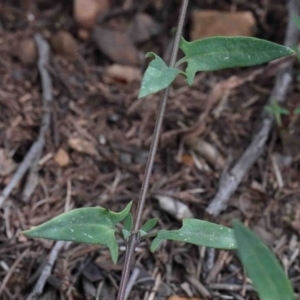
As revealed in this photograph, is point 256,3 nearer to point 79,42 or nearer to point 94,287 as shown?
point 79,42

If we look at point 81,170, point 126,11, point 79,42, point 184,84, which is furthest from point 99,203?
point 126,11

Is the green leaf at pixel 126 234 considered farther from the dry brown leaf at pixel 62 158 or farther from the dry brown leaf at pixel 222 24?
the dry brown leaf at pixel 222 24

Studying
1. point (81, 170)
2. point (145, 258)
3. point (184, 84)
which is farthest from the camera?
point (184, 84)

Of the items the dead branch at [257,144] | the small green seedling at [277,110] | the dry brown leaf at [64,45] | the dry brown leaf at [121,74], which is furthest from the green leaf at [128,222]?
the dry brown leaf at [64,45]

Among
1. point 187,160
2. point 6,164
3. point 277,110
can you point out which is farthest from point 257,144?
point 6,164

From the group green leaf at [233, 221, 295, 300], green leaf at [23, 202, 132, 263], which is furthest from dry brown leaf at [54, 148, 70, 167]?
green leaf at [233, 221, 295, 300]

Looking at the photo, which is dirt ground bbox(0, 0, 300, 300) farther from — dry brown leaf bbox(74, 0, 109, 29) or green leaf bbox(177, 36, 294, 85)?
green leaf bbox(177, 36, 294, 85)
